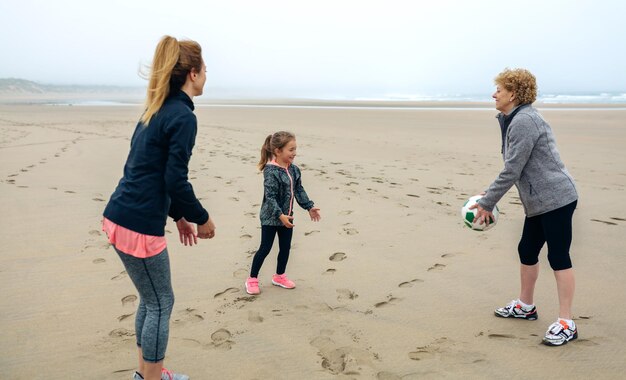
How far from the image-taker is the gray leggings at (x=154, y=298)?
2.40m

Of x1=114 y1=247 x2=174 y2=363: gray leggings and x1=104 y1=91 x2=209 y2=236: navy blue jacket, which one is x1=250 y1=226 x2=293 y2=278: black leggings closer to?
x1=114 y1=247 x2=174 y2=363: gray leggings

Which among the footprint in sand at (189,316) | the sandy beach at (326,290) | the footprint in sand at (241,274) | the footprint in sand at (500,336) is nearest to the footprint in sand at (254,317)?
the sandy beach at (326,290)

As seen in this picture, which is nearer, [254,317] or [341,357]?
[341,357]

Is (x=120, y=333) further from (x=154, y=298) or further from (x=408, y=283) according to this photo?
(x=408, y=283)

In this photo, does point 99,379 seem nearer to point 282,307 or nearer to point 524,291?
point 282,307

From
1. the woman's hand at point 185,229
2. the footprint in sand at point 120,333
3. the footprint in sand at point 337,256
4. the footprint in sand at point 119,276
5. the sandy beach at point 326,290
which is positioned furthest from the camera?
the footprint in sand at point 337,256

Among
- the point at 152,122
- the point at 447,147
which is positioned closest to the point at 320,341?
the point at 152,122

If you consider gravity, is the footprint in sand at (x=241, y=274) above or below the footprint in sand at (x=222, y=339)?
above

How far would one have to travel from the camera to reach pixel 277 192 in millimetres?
3998

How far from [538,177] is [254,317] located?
7.54ft

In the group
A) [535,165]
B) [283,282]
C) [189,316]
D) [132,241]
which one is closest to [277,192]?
[283,282]

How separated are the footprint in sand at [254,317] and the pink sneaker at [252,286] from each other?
32 cm

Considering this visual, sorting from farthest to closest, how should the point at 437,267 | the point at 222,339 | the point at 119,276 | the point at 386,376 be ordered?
the point at 437,267 < the point at 119,276 < the point at 222,339 < the point at 386,376

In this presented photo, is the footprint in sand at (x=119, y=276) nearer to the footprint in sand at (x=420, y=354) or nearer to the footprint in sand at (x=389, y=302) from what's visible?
the footprint in sand at (x=389, y=302)
